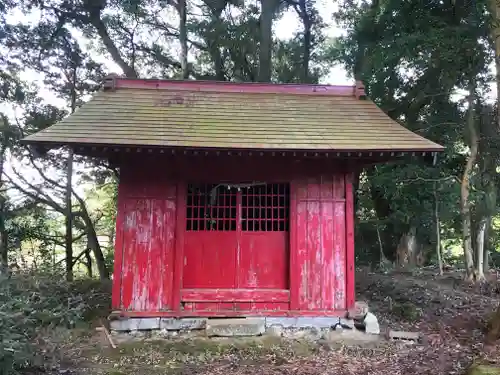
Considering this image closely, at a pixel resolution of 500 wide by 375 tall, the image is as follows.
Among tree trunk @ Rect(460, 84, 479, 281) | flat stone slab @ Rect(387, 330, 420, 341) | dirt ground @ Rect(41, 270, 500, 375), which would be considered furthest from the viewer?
tree trunk @ Rect(460, 84, 479, 281)

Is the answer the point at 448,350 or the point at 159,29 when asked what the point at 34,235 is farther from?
the point at 448,350

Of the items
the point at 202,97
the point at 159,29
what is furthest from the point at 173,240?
the point at 159,29

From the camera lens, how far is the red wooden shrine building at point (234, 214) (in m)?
6.84

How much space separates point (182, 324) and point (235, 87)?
188 inches

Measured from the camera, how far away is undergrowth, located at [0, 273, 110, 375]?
14.1 ft

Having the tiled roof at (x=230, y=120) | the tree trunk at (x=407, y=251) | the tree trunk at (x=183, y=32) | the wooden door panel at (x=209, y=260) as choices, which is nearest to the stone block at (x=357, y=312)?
the wooden door panel at (x=209, y=260)

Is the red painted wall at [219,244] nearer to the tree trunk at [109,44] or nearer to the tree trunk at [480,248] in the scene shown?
the tree trunk at [480,248]

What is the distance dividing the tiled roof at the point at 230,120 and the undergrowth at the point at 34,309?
95.9 inches

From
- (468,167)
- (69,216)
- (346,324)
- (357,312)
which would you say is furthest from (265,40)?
(346,324)

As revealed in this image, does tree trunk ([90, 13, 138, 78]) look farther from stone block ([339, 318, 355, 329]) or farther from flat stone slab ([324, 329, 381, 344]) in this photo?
flat stone slab ([324, 329, 381, 344])

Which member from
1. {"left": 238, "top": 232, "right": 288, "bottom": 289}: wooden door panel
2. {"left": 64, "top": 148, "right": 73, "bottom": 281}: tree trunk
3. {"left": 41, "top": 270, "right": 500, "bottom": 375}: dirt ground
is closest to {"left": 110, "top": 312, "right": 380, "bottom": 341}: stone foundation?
{"left": 41, "top": 270, "right": 500, "bottom": 375}: dirt ground

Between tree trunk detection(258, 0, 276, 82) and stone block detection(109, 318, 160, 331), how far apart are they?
29.3ft

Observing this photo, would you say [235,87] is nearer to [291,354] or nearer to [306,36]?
[291,354]

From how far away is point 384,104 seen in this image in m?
12.0
